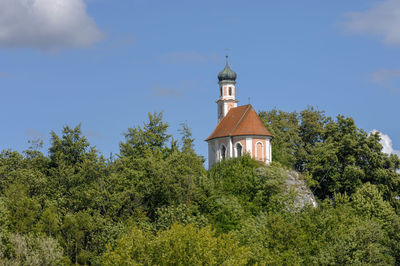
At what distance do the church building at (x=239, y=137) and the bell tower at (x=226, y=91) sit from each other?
22 cm

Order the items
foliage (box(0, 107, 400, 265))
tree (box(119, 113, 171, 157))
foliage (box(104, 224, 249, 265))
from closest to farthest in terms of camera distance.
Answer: foliage (box(104, 224, 249, 265)), foliage (box(0, 107, 400, 265)), tree (box(119, 113, 171, 157))

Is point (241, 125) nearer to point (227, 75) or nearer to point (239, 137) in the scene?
point (239, 137)

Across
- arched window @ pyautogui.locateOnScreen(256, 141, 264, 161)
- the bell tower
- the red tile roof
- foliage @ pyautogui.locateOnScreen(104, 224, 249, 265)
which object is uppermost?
the bell tower

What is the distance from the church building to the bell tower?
22 cm

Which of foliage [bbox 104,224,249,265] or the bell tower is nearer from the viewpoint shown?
foliage [bbox 104,224,249,265]

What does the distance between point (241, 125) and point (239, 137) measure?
1.45 metres

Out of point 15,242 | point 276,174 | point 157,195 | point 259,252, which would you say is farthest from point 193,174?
point 15,242

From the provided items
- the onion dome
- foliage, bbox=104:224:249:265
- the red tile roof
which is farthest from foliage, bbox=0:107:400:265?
the onion dome

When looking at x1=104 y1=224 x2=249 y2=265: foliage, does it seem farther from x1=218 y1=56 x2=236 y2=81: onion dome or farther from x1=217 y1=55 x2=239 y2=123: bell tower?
x1=218 y1=56 x2=236 y2=81: onion dome

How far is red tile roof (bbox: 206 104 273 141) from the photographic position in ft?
243

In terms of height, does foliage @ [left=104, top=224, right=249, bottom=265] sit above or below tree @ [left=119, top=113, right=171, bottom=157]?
below

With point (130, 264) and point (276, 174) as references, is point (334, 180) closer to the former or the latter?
point (276, 174)

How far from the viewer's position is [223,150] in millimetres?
76188

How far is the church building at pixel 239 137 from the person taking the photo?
7381cm
